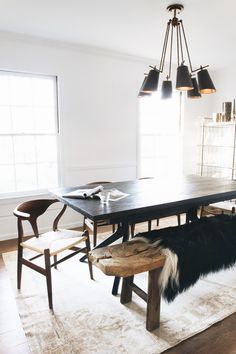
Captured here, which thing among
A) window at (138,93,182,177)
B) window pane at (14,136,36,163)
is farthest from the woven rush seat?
window at (138,93,182,177)

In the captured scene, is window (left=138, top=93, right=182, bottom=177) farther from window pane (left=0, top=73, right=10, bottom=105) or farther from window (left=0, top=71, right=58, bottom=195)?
window pane (left=0, top=73, right=10, bottom=105)

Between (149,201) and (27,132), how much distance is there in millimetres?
Result: 2169

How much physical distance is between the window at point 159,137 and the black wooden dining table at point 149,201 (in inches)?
64.1

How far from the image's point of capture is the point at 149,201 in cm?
203

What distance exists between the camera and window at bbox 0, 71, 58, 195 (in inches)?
131

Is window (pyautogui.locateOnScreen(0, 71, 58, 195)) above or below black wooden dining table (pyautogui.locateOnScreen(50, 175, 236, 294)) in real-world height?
above

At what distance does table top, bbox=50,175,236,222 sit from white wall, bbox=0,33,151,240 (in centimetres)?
122

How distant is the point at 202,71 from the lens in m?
2.20

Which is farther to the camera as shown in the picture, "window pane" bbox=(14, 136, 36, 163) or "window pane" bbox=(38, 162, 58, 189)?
"window pane" bbox=(38, 162, 58, 189)

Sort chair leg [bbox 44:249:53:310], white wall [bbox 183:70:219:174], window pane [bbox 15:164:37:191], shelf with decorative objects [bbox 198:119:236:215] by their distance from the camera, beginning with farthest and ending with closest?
white wall [bbox 183:70:219:174], shelf with decorative objects [bbox 198:119:236:215], window pane [bbox 15:164:37:191], chair leg [bbox 44:249:53:310]

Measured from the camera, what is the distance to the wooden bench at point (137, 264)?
1603mm

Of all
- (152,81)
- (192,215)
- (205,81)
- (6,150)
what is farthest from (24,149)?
(205,81)

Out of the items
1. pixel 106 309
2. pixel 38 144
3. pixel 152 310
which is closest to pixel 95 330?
pixel 106 309

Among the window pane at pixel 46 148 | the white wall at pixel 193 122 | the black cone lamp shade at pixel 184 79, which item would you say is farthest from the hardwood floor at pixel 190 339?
the white wall at pixel 193 122
